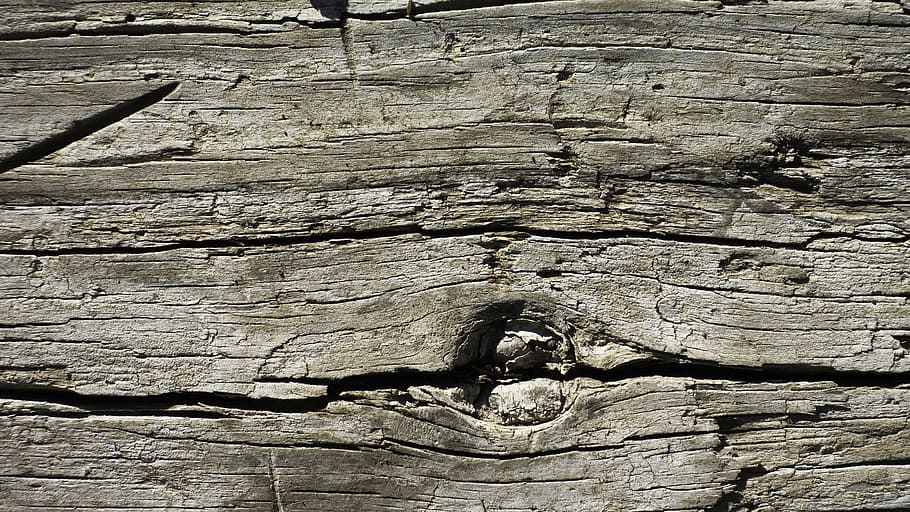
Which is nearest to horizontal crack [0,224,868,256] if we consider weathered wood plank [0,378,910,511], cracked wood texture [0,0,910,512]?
cracked wood texture [0,0,910,512]

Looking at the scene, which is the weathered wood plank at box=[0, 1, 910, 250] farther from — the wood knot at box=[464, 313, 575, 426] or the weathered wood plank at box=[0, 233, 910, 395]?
the wood knot at box=[464, 313, 575, 426]

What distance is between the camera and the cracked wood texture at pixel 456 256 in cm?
172

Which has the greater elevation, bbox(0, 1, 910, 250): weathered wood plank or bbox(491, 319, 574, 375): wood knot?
bbox(0, 1, 910, 250): weathered wood plank

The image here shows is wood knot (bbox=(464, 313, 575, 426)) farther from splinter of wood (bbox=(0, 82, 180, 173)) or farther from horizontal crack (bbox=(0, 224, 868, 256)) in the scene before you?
splinter of wood (bbox=(0, 82, 180, 173))

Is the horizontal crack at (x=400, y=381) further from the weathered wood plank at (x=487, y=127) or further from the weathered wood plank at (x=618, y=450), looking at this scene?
the weathered wood plank at (x=487, y=127)

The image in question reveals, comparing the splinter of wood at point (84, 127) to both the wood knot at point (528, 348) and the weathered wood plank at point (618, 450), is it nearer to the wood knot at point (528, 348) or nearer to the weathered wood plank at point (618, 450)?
the weathered wood plank at point (618, 450)

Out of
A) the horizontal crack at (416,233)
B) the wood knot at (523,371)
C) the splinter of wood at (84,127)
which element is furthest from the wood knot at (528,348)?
the splinter of wood at (84,127)

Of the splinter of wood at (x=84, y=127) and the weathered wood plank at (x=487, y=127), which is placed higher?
the weathered wood plank at (x=487, y=127)

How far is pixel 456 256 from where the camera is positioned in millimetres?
1737

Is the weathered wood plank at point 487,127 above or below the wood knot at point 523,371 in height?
above

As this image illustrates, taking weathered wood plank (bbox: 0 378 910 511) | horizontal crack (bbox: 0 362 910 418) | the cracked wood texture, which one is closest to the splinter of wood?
the cracked wood texture

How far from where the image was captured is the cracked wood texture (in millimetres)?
1720

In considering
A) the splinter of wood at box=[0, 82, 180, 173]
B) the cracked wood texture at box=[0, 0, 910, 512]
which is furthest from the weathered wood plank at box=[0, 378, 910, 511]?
the splinter of wood at box=[0, 82, 180, 173]

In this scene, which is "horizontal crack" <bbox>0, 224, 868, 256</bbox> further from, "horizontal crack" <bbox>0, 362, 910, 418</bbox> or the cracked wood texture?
"horizontal crack" <bbox>0, 362, 910, 418</bbox>
